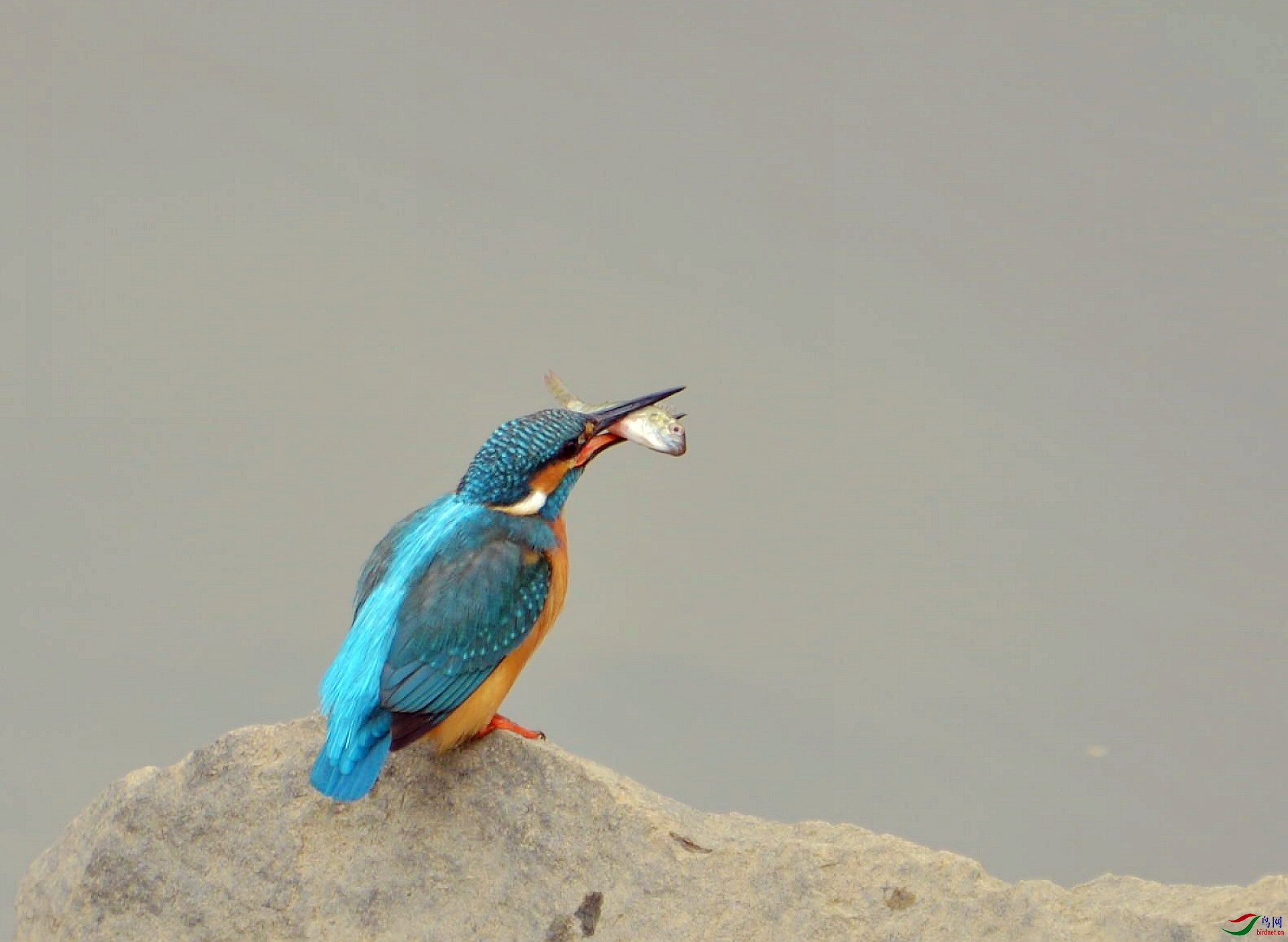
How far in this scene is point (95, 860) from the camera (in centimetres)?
525

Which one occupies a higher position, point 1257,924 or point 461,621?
point 1257,924

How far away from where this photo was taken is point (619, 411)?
528cm

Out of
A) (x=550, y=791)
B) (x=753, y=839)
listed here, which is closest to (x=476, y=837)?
(x=550, y=791)

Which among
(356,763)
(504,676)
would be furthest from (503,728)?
(356,763)

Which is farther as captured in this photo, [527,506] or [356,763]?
[527,506]

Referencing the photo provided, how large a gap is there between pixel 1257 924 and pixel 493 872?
1.91m

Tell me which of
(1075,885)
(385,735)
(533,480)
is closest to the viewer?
(385,735)

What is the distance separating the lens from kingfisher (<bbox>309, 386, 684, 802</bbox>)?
486 centimetres

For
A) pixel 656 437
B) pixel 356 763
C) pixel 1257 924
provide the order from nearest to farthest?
pixel 356 763, pixel 1257 924, pixel 656 437

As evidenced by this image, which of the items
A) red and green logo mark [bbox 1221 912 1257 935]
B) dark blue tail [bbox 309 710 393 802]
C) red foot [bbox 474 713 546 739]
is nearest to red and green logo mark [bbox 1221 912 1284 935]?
red and green logo mark [bbox 1221 912 1257 935]

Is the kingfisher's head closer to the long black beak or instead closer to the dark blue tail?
the long black beak

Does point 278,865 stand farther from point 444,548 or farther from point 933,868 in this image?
point 933,868

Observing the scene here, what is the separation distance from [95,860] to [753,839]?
1685 mm

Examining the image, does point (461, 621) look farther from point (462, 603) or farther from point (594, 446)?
point (594, 446)
